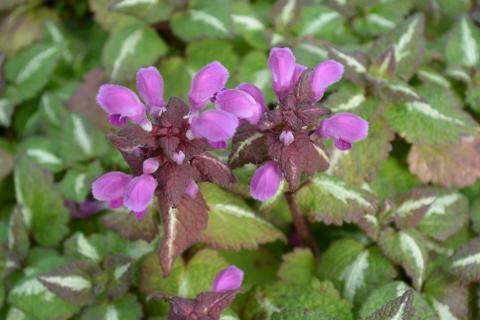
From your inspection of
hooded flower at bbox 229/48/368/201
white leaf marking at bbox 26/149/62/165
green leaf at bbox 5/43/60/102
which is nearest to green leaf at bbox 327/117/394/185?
hooded flower at bbox 229/48/368/201

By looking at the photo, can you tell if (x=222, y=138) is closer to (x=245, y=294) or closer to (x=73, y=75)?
(x=245, y=294)

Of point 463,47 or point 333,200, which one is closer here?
point 333,200

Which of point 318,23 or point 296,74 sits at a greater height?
point 296,74

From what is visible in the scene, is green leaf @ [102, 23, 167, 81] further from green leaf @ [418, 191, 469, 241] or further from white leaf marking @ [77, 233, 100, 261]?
green leaf @ [418, 191, 469, 241]

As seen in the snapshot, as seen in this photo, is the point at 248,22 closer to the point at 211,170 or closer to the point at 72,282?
the point at 211,170

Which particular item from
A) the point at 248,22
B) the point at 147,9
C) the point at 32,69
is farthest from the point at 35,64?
the point at 248,22

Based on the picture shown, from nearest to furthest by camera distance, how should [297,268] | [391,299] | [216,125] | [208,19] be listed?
[216,125], [391,299], [297,268], [208,19]
